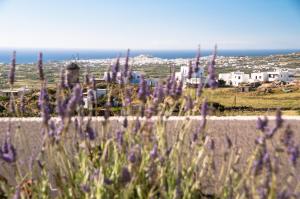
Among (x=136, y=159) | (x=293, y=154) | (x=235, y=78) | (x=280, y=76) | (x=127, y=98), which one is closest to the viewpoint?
(x=293, y=154)

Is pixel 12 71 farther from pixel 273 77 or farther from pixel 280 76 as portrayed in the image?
pixel 273 77

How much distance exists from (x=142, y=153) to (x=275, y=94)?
54466 millimetres

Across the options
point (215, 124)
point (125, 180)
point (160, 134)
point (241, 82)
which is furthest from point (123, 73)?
point (241, 82)

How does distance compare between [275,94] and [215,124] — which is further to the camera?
[275,94]

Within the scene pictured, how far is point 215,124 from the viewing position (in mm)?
3230

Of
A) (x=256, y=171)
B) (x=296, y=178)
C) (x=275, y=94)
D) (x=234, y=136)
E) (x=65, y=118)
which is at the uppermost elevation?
(x=65, y=118)

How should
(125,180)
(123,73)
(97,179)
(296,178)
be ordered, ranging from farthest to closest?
(296,178) → (123,73) → (97,179) → (125,180)

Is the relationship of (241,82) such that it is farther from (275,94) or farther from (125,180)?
(125,180)

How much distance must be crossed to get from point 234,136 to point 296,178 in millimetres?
502

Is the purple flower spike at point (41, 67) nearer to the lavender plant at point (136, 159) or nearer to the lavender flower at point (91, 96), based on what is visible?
the lavender plant at point (136, 159)

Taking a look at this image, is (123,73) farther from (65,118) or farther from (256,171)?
(256,171)

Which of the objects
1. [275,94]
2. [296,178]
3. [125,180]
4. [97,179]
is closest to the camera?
[125,180]

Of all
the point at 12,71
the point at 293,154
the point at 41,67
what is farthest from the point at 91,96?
the point at 293,154

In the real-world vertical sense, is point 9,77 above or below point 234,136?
above
